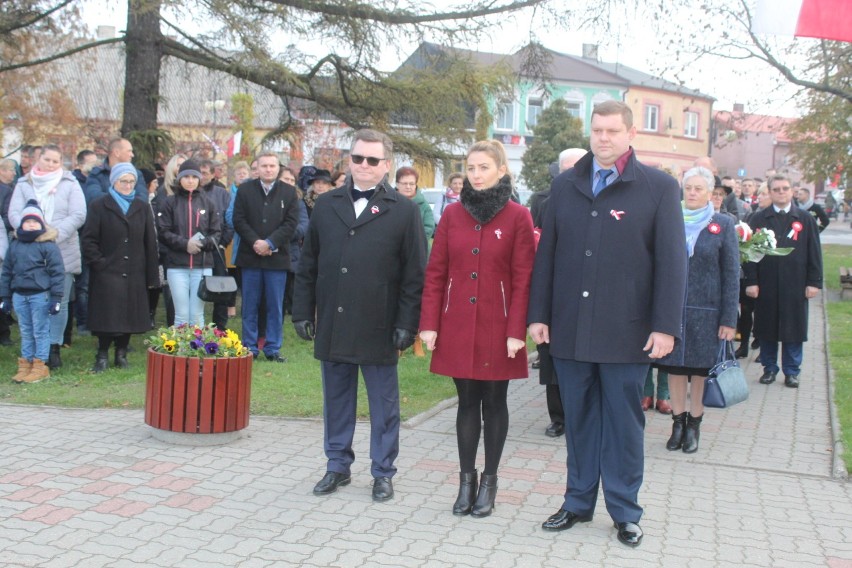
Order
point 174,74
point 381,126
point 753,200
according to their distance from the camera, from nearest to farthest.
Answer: point 381,126
point 174,74
point 753,200

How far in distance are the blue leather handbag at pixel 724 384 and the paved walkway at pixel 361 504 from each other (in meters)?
0.39

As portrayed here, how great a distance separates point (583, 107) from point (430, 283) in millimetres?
53248

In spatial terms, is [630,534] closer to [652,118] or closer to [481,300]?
[481,300]

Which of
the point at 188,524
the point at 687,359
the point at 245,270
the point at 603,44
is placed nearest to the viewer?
the point at 188,524

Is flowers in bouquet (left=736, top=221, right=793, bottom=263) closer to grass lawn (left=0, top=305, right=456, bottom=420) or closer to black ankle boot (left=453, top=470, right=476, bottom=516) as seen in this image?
grass lawn (left=0, top=305, right=456, bottom=420)

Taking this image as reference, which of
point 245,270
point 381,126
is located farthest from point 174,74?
point 245,270

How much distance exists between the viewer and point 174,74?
13.3 metres

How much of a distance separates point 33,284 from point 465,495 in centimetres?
493

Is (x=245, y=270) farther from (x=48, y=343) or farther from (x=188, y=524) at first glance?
(x=188, y=524)

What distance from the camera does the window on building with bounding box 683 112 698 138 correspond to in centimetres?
6059

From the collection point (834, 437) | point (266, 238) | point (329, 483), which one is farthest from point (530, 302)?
point (266, 238)

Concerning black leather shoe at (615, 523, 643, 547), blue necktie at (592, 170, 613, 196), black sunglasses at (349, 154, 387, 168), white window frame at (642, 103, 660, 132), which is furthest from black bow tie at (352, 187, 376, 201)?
white window frame at (642, 103, 660, 132)

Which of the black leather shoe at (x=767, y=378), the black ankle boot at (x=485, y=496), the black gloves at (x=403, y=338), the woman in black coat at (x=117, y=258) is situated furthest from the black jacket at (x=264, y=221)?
the black leather shoe at (x=767, y=378)

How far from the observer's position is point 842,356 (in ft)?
37.7
